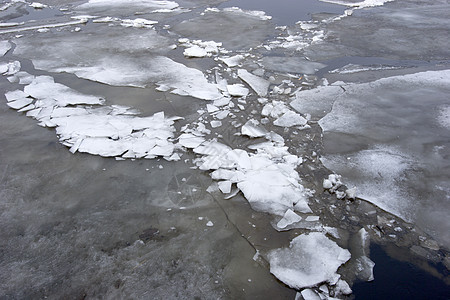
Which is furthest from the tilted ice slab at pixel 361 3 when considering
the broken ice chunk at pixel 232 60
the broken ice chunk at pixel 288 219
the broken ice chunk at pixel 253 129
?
the broken ice chunk at pixel 288 219

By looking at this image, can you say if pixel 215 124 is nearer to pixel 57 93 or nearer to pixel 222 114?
pixel 222 114

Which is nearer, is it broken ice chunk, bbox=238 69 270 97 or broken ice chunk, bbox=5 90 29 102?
broken ice chunk, bbox=5 90 29 102

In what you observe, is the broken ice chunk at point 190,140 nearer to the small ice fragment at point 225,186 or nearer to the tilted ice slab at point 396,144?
the small ice fragment at point 225,186

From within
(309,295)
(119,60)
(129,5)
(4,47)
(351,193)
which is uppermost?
(129,5)

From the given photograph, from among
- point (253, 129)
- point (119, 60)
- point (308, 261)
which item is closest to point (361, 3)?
point (119, 60)

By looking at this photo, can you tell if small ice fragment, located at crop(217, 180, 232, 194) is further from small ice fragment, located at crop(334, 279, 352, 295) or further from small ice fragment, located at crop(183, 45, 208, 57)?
small ice fragment, located at crop(183, 45, 208, 57)

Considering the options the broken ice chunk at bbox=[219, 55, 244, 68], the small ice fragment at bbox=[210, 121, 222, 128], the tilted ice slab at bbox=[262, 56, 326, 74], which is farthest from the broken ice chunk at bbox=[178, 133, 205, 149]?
the tilted ice slab at bbox=[262, 56, 326, 74]

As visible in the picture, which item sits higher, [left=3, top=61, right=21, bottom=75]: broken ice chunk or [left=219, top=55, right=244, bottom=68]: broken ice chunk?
[left=3, top=61, right=21, bottom=75]: broken ice chunk
